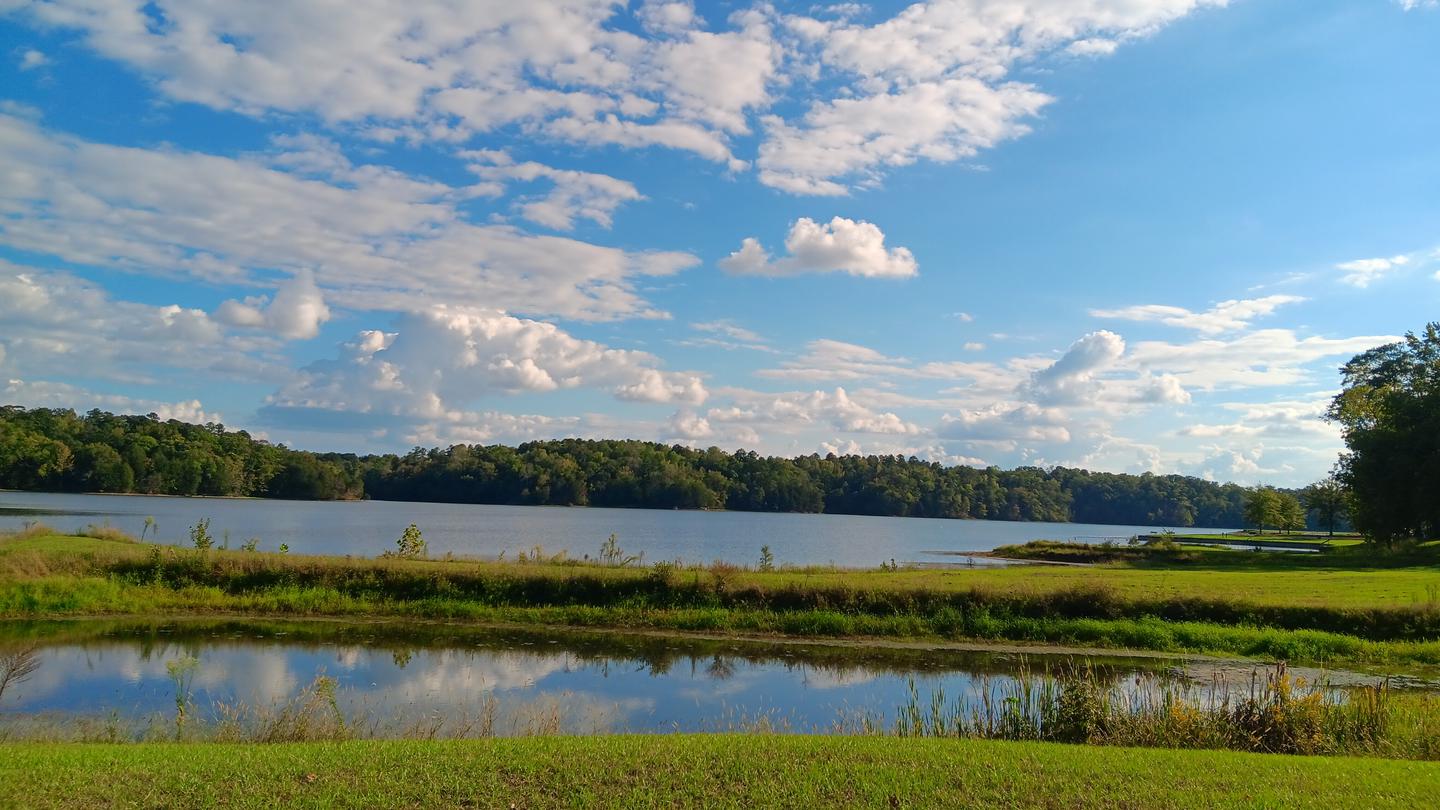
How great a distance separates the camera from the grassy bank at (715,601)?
29.2 metres

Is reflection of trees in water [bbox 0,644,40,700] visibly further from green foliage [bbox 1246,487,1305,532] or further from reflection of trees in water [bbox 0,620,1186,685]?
green foliage [bbox 1246,487,1305,532]

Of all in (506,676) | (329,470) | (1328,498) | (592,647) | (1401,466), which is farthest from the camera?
(329,470)

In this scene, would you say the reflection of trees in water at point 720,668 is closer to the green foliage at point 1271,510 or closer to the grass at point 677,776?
the grass at point 677,776

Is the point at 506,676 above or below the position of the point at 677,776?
below

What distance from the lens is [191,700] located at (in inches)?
744

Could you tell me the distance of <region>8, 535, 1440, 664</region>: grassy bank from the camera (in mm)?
29219

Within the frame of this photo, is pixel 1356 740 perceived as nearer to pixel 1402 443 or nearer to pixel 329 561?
pixel 329 561

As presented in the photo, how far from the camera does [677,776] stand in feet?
35.7

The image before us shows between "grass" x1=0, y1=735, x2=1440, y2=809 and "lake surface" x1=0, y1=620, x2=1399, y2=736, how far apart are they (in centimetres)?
382

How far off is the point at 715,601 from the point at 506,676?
1050cm

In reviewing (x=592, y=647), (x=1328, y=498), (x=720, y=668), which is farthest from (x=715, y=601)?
(x=1328, y=498)

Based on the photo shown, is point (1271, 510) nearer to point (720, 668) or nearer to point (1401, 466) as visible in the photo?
point (1401, 466)

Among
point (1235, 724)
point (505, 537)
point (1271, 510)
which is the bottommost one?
point (505, 537)

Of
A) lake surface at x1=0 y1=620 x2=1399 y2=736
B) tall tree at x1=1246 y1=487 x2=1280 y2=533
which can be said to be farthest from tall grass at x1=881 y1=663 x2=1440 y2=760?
tall tree at x1=1246 y1=487 x2=1280 y2=533
